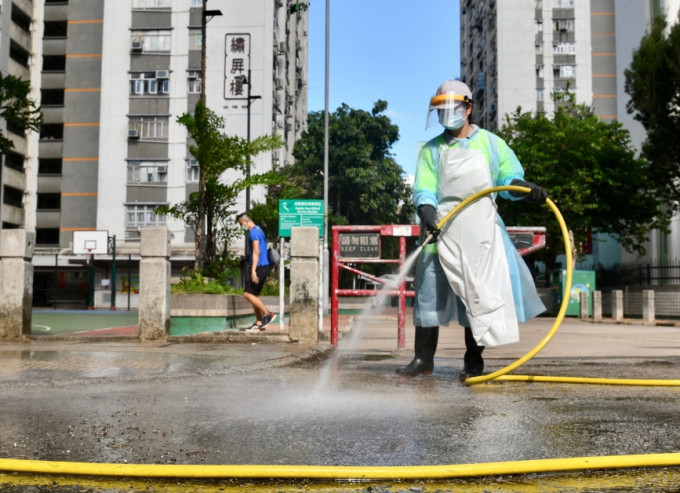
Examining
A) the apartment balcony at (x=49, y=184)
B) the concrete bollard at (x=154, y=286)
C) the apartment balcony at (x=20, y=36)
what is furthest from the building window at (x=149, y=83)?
the concrete bollard at (x=154, y=286)

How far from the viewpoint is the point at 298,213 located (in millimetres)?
19828

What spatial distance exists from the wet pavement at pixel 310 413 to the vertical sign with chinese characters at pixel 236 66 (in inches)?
1446

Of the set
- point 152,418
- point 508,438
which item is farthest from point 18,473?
point 508,438

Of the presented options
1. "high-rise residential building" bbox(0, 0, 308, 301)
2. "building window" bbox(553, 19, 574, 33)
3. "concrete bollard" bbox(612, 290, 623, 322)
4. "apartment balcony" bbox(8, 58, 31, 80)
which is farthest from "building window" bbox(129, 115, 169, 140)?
"building window" bbox(553, 19, 574, 33)

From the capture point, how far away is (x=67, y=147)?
147 ft

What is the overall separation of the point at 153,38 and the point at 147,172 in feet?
25.8

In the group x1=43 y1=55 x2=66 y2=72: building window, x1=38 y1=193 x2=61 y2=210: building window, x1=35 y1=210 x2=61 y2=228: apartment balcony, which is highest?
x1=43 y1=55 x2=66 y2=72: building window

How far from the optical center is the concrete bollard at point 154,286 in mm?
9742

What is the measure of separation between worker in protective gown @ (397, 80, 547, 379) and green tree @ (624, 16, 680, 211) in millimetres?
26424

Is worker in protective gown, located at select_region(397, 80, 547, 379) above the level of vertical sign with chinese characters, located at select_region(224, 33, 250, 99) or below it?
below

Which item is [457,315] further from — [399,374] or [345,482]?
[345,482]

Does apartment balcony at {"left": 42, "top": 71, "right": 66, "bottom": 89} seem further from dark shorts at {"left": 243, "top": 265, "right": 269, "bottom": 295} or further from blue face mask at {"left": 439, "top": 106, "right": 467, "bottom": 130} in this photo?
blue face mask at {"left": 439, "top": 106, "right": 467, "bottom": 130}

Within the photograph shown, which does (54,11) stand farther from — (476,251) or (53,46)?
(476,251)

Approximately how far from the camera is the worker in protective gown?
5141 mm
